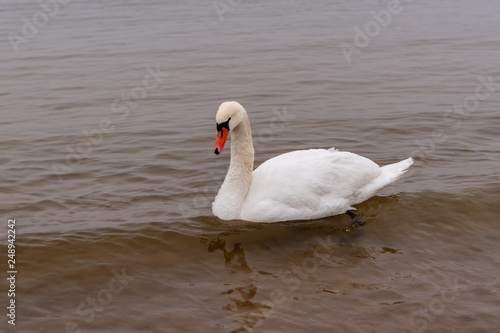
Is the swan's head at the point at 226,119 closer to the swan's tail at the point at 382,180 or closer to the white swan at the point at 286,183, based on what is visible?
the white swan at the point at 286,183

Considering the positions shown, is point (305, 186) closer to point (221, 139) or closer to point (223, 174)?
point (221, 139)

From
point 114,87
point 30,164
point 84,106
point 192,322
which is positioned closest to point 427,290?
point 192,322

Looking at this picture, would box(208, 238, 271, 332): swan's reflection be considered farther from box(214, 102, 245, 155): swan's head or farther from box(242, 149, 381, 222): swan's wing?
box(214, 102, 245, 155): swan's head

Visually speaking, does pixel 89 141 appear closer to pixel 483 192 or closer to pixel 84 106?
pixel 84 106

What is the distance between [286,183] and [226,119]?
1017 mm

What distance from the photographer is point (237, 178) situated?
320 inches

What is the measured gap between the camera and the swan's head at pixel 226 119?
7621 millimetres

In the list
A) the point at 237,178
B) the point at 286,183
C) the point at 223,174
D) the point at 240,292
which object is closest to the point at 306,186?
the point at 286,183

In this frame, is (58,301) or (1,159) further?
(1,159)

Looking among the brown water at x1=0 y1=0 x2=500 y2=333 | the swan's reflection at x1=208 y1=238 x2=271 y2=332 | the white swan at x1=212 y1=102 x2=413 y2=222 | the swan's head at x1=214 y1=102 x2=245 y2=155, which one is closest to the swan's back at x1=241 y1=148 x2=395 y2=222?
the white swan at x1=212 y1=102 x2=413 y2=222

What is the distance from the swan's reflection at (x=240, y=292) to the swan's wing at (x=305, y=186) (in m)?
0.59

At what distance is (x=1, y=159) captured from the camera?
10336mm

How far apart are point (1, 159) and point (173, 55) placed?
7.66m

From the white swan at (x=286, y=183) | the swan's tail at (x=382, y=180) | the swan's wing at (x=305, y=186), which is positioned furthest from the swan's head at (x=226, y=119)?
the swan's tail at (x=382, y=180)
